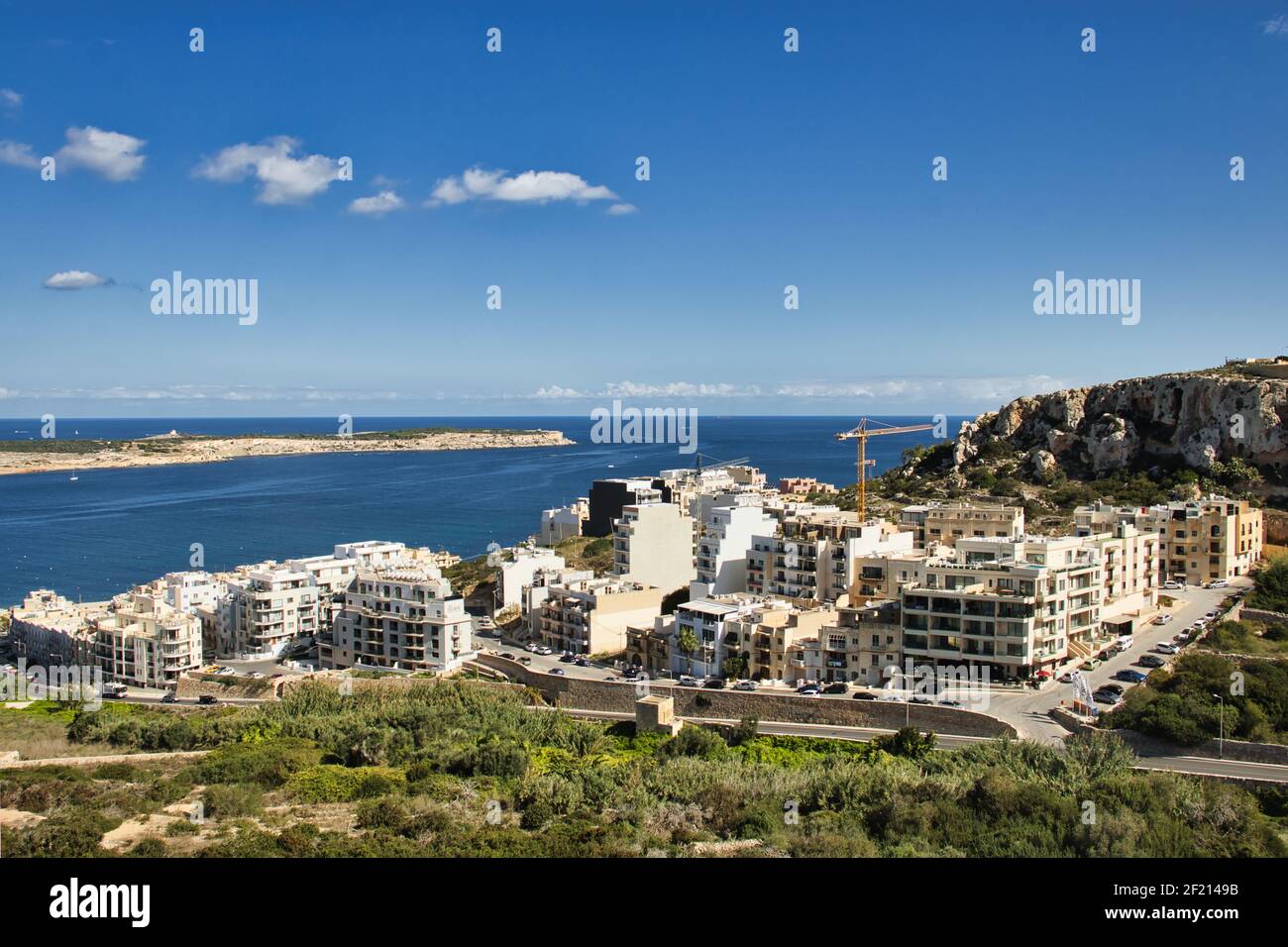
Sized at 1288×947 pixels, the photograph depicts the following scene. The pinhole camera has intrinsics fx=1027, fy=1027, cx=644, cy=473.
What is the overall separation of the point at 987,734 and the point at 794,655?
4.98 metres

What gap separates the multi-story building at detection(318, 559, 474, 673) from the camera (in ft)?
84.3

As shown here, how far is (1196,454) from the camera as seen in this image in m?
37.4

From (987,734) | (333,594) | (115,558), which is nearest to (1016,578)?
(987,734)

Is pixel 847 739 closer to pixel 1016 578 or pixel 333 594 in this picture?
pixel 1016 578

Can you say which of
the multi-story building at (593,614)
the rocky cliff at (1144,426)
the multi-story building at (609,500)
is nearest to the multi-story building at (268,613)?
the multi-story building at (593,614)

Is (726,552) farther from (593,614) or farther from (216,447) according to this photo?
(216,447)

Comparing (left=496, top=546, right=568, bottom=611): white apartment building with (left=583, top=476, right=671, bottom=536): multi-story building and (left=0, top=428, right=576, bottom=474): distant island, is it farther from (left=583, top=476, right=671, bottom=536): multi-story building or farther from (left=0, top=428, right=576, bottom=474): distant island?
(left=0, top=428, right=576, bottom=474): distant island

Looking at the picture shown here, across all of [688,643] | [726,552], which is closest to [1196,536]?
[726,552]

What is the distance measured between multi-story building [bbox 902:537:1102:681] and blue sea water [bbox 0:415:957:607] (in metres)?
35.2

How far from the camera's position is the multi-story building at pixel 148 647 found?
2645 cm

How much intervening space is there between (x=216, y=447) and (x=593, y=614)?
113971mm

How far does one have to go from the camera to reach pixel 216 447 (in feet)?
418

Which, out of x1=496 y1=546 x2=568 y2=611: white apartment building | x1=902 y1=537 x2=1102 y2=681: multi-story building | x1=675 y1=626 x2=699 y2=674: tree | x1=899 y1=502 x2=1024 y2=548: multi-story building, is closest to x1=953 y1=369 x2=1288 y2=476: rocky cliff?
x1=899 y1=502 x2=1024 y2=548: multi-story building
